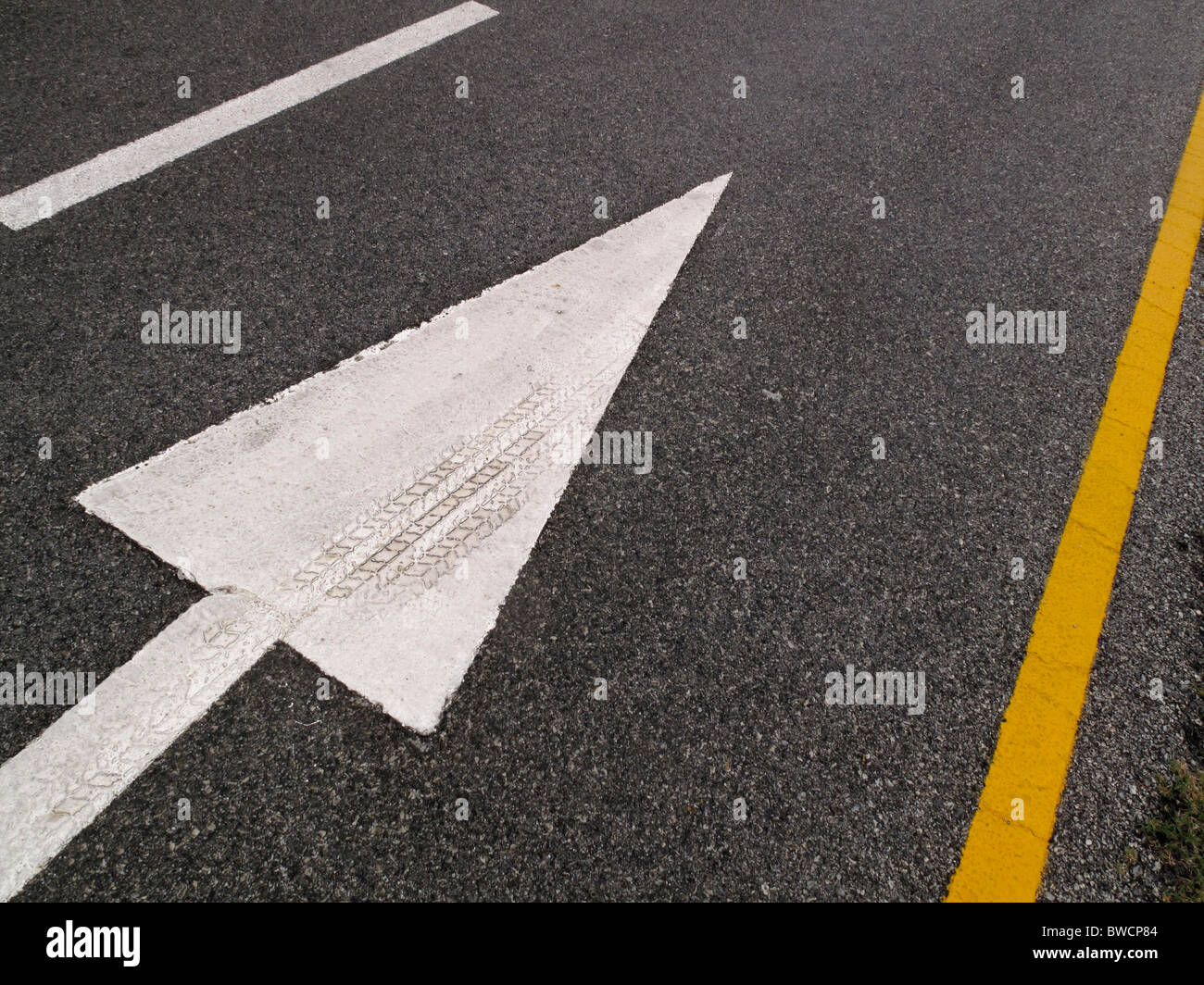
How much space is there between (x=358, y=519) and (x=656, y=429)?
3.57 ft

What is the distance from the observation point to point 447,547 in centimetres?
263

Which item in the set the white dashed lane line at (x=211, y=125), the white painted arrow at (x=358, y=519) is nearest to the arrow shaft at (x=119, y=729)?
the white painted arrow at (x=358, y=519)

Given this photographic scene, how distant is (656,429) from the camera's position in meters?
3.06

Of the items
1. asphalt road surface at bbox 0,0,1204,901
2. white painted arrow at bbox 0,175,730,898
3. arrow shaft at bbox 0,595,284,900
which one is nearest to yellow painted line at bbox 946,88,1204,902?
asphalt road surface at bbox 0,0,1204,901

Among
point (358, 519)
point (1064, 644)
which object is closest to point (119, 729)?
point (358, 519)

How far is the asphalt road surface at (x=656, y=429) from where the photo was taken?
2119 mm

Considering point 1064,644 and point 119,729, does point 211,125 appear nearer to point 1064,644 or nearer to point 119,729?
point 119,729

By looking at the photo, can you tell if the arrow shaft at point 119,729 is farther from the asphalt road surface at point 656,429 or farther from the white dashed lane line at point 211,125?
the white dashed lane line at point 211,125

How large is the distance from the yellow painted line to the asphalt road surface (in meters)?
0.05

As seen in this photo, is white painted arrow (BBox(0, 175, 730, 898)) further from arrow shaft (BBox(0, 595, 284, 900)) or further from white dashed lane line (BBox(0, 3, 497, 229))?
white dashed lane line (BBox(0, 3, 497, 229))

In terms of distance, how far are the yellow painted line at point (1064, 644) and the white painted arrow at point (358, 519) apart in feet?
4.86
